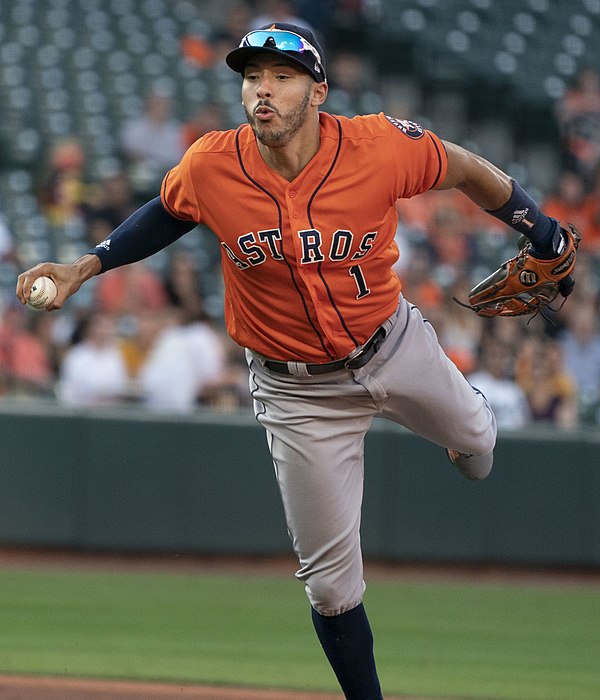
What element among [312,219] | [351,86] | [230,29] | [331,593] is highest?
[312,219]

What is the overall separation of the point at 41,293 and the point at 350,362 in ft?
2.99

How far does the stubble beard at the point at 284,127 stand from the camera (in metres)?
3.39

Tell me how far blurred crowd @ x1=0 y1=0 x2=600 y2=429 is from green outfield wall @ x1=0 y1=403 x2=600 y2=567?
0.24 m

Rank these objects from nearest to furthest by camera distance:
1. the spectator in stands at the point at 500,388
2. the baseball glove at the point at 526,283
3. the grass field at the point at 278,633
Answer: the baseball glove at the point at 526,283 → the grass field at the point at 278,633 → the spectator in stands at the point at 500,388

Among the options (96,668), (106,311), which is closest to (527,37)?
(106,311)

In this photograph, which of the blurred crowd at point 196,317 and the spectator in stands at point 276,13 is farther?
the spectator in stands at point 276,13

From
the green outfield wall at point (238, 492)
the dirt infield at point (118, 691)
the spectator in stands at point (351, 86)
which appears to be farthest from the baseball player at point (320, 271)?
the spectator in stands at point (351, 86)

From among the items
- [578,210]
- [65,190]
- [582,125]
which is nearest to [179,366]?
[65,190]

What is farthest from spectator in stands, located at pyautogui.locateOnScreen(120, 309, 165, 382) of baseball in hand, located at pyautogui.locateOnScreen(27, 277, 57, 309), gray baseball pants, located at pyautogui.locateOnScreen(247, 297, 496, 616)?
baseball in hand, located at pyautogui.locateOnScreen(27, 277, 57, 309)

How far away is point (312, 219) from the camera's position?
3.50 metres

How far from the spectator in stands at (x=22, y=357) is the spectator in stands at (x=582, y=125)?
511cm

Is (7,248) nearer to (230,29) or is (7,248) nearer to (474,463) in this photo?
(230,29)

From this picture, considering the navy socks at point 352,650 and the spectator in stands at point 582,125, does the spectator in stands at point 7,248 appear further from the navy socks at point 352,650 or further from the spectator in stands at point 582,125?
the navy socks at point 352,650

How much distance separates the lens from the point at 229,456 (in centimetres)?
772
